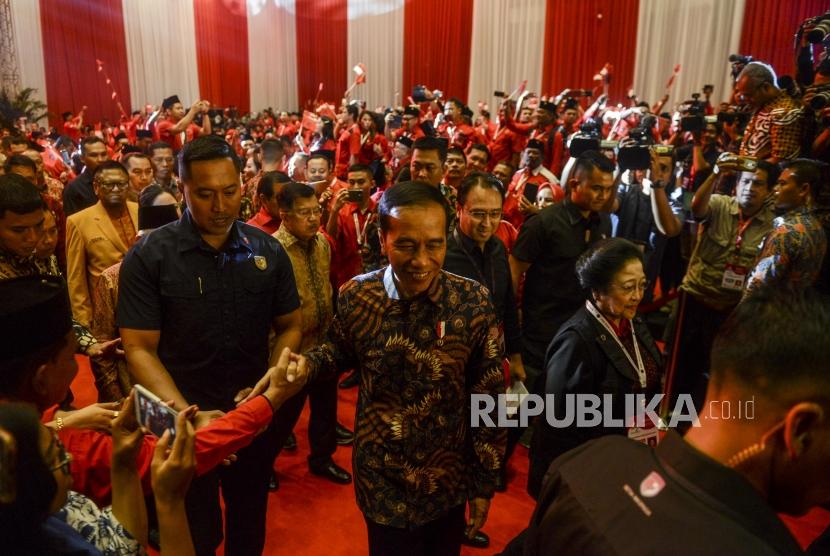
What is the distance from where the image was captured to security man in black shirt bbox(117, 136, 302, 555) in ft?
5.32

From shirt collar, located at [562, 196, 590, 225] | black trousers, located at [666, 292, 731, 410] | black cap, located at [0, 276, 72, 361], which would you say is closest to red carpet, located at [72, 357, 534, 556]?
black trousers, located at [666, 292, 731, 410]

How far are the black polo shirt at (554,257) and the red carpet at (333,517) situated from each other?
0.71 meters

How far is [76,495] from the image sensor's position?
97cm

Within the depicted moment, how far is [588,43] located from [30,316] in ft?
41.0

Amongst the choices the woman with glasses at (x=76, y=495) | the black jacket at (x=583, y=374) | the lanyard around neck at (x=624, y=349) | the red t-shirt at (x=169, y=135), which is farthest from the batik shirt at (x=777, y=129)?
the red t-shirt at (x=169, y=135)

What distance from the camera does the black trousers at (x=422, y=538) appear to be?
148 centimetres

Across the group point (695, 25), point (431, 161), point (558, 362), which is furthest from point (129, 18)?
point (558, 362)

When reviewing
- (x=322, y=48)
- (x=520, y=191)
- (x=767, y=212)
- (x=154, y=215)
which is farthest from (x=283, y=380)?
(x=322, y=48)

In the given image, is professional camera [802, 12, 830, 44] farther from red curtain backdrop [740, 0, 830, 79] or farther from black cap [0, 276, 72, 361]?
red curtain backdrop [740, 0, 830, 79]

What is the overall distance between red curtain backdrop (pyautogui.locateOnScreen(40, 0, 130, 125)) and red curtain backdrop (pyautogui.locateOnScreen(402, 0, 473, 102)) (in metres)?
7.93

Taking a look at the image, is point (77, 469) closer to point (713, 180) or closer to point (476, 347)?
point (476, 347)

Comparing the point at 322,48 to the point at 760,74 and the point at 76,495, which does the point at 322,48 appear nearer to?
the point at 760,74

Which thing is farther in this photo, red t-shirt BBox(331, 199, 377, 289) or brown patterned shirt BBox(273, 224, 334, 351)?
red t-shirt BBox(331, 199, 377, 289)

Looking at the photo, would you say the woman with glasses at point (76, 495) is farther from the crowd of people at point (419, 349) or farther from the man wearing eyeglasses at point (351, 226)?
the man wearing eyeglasses at point (351, 226)
